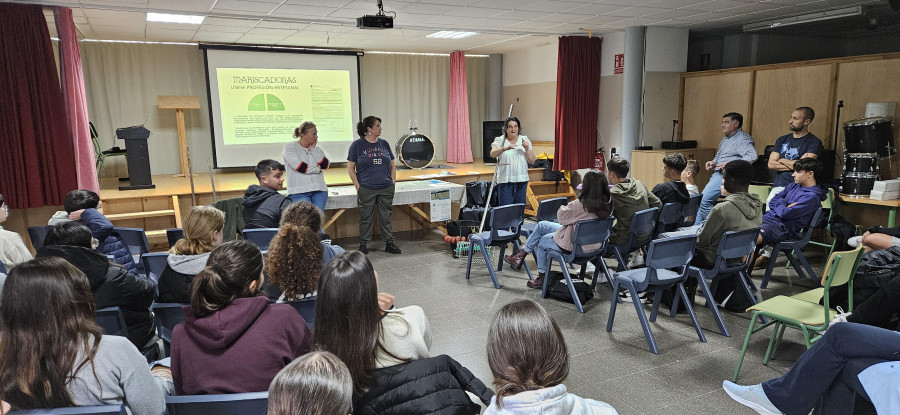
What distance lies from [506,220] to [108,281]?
3139mm

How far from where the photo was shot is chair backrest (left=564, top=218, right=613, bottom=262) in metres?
4.02

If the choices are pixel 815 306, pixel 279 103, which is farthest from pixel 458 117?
pixel 815 306

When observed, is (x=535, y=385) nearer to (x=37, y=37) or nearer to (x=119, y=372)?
(x=119, y=372)

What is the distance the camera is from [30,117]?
5.31 meters

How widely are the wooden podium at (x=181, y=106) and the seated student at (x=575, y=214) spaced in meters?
5.90

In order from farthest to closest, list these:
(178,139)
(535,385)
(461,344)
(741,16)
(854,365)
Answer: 1. (178,139)
2. (741,16)
3. (461,344)
4. (854,365)
5. (535,385)

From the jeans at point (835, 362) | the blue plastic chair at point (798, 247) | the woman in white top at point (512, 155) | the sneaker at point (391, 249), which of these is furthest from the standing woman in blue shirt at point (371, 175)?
the jeans at point (835, 362)

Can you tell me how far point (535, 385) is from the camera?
4.45ft

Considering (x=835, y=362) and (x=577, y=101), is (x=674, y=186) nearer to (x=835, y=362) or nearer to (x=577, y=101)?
(x=835, y=362)

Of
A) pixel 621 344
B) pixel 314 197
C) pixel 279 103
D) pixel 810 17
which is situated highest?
pixel 810 17

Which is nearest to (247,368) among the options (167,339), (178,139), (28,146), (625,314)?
(167,339)

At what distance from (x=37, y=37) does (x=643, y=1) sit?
589 cm

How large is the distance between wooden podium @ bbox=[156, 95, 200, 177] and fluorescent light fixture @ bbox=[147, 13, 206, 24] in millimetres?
1895

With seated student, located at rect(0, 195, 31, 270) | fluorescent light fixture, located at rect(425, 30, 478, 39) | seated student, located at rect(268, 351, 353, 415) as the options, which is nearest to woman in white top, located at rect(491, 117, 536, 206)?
fluorescent light fixture, located at rect(425, 30, 478, 39)
